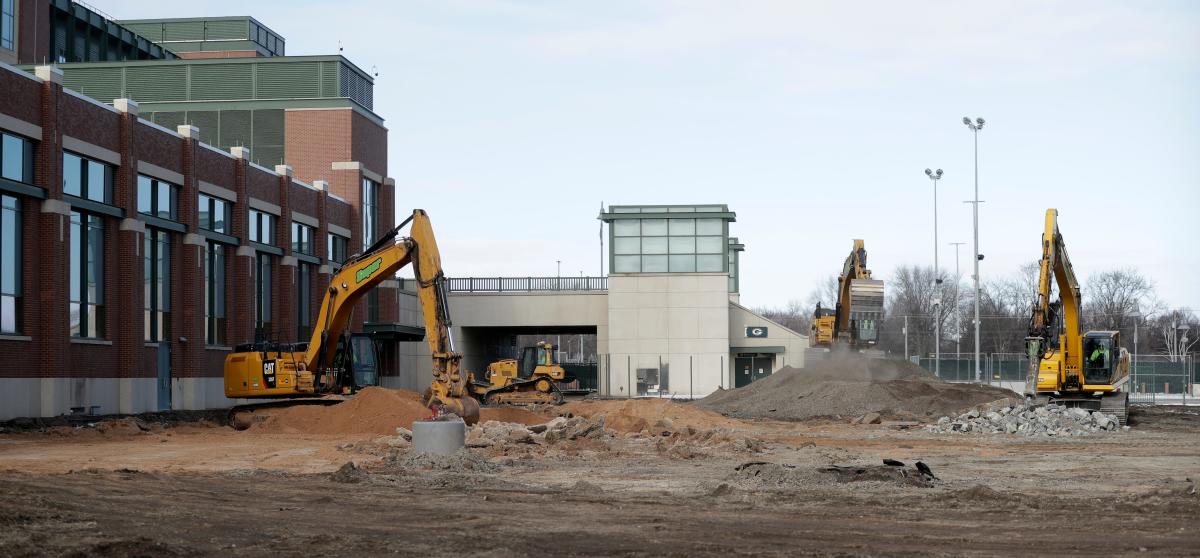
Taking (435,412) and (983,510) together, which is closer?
(983,510)

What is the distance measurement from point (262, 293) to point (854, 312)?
898 inches

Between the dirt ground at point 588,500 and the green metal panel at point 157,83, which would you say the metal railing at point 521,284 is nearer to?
the green metal panel at point 157,83

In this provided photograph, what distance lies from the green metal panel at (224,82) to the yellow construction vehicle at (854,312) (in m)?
27.3

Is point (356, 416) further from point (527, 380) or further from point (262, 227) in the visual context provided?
point (527, 380)

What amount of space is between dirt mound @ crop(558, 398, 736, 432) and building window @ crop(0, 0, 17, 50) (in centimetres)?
2845

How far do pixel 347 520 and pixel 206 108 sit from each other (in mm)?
47395

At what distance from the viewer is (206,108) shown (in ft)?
190

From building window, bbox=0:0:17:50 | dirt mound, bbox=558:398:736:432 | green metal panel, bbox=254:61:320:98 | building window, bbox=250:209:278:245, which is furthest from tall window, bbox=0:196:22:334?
green metal panel, bbox=254:61:320:98

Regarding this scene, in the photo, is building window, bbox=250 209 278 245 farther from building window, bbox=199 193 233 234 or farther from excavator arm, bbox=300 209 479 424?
excavator arm, bbox=300 209 479 424

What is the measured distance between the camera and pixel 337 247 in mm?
57656

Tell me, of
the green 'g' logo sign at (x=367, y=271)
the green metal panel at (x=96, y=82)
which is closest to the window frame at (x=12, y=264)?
the green 'g' logo sign at (x=367, y=271)

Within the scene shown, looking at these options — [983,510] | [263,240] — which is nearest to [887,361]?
[263,240]

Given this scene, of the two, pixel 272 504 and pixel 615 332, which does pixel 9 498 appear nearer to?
pixel 272 504

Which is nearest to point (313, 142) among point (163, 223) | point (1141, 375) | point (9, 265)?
point (163, 223)
